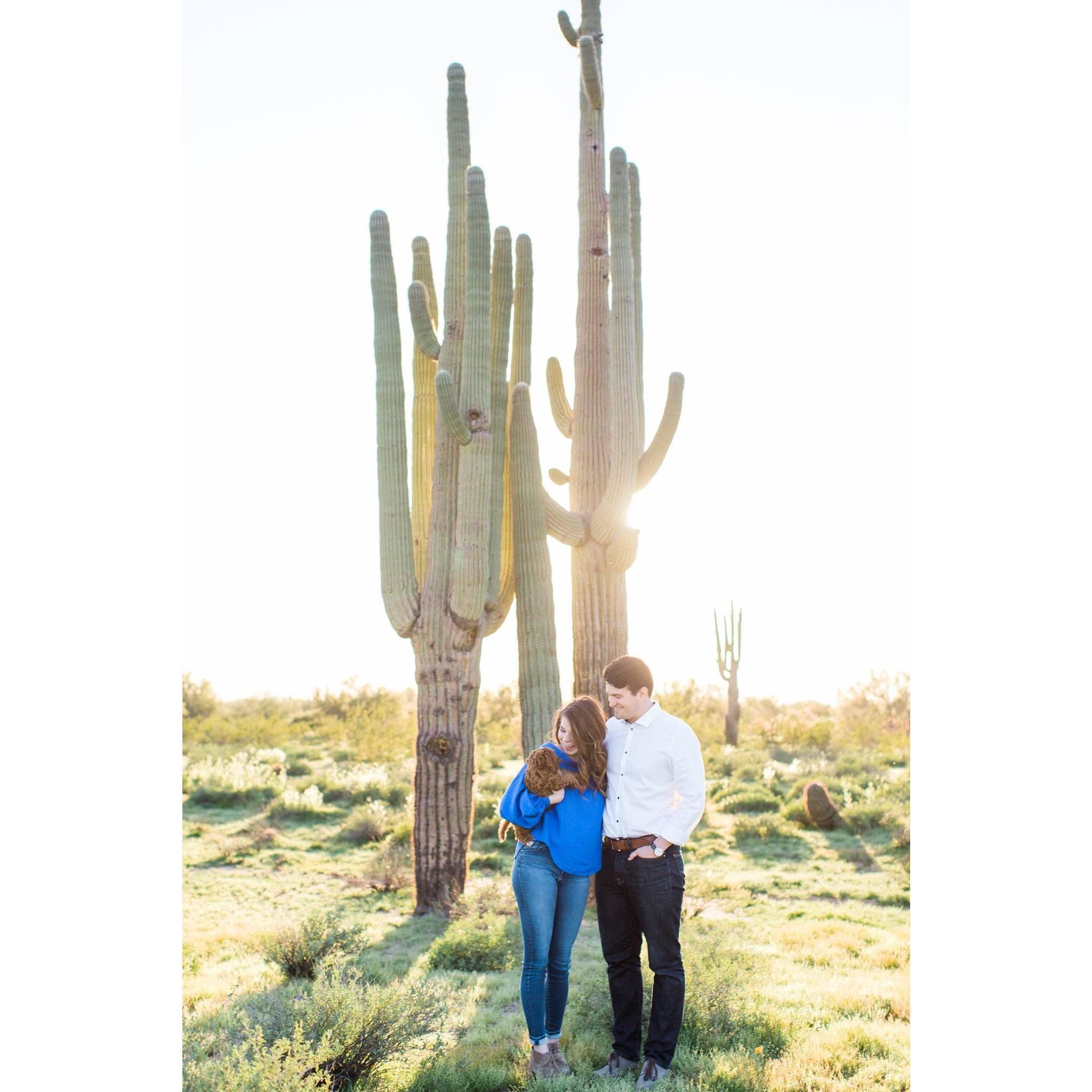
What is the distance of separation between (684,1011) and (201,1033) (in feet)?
7.85

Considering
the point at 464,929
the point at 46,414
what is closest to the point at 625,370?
the point at 464,929

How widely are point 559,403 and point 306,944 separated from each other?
15.0 ft

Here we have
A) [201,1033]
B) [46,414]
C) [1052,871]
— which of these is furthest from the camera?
[201,1033]

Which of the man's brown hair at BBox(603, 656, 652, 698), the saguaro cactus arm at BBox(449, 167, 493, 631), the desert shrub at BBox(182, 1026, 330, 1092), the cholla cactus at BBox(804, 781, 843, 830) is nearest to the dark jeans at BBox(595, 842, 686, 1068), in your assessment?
the man's brown hair at BBox(603, 656, 652, 698)

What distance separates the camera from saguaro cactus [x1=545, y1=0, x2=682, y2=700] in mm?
7574

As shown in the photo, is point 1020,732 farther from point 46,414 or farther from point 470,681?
point 470,681

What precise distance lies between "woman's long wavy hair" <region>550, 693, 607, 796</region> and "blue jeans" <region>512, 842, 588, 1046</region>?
347 millimetres

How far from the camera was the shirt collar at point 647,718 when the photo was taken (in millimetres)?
4320

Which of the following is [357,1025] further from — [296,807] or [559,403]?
[296,807]

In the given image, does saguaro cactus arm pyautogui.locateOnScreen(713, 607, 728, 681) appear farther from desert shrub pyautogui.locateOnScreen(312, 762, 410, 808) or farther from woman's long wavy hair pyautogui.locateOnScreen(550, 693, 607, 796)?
woman's long wavy hair pyautogui.locateOnScreen(550, 693, 607, 796)

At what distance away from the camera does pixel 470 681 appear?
8438 mm

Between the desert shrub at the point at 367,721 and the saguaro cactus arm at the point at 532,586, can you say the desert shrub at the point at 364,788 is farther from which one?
the saguaro cactus arm at the point at 532,586

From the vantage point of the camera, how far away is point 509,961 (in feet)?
22.2

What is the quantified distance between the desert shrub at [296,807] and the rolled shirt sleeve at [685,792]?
10335 millimetres
